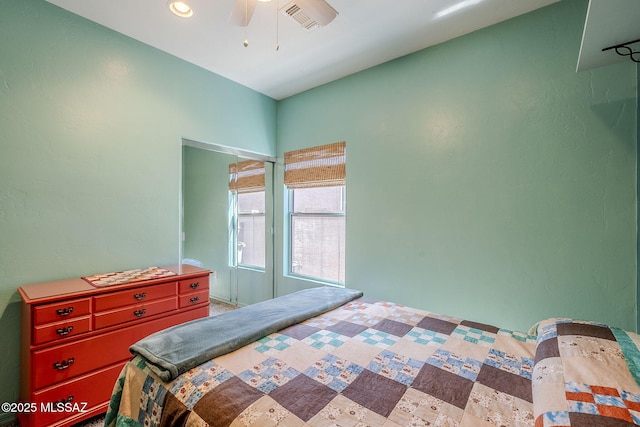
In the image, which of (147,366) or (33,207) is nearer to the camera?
(147,366)

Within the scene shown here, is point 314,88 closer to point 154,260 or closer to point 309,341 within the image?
point 154,260

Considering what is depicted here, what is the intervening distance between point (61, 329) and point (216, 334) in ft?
3.49

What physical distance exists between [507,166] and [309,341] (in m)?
1.91

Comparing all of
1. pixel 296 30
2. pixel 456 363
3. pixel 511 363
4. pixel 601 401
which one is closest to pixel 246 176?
pixel 296 30

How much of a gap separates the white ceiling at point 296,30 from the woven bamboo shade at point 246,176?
1169mm

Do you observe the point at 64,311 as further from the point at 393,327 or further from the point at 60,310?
the point at 393,327

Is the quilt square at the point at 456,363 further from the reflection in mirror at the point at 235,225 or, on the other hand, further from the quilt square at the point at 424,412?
the reflection in mirror at the point at 235,225

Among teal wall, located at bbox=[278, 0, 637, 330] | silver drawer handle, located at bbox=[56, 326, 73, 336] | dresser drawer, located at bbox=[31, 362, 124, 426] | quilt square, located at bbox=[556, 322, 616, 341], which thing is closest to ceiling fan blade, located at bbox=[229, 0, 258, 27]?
teal wall, located at bbox=[278, 0, 637, 330]

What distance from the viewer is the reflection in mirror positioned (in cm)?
364

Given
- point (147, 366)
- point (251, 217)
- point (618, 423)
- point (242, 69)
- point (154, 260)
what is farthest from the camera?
point (251, 217)

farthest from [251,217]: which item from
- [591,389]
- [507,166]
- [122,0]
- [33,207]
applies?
[591,389]

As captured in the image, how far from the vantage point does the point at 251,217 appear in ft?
12.7

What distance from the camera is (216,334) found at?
4.46 ft

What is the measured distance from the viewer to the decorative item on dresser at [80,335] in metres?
1.58
